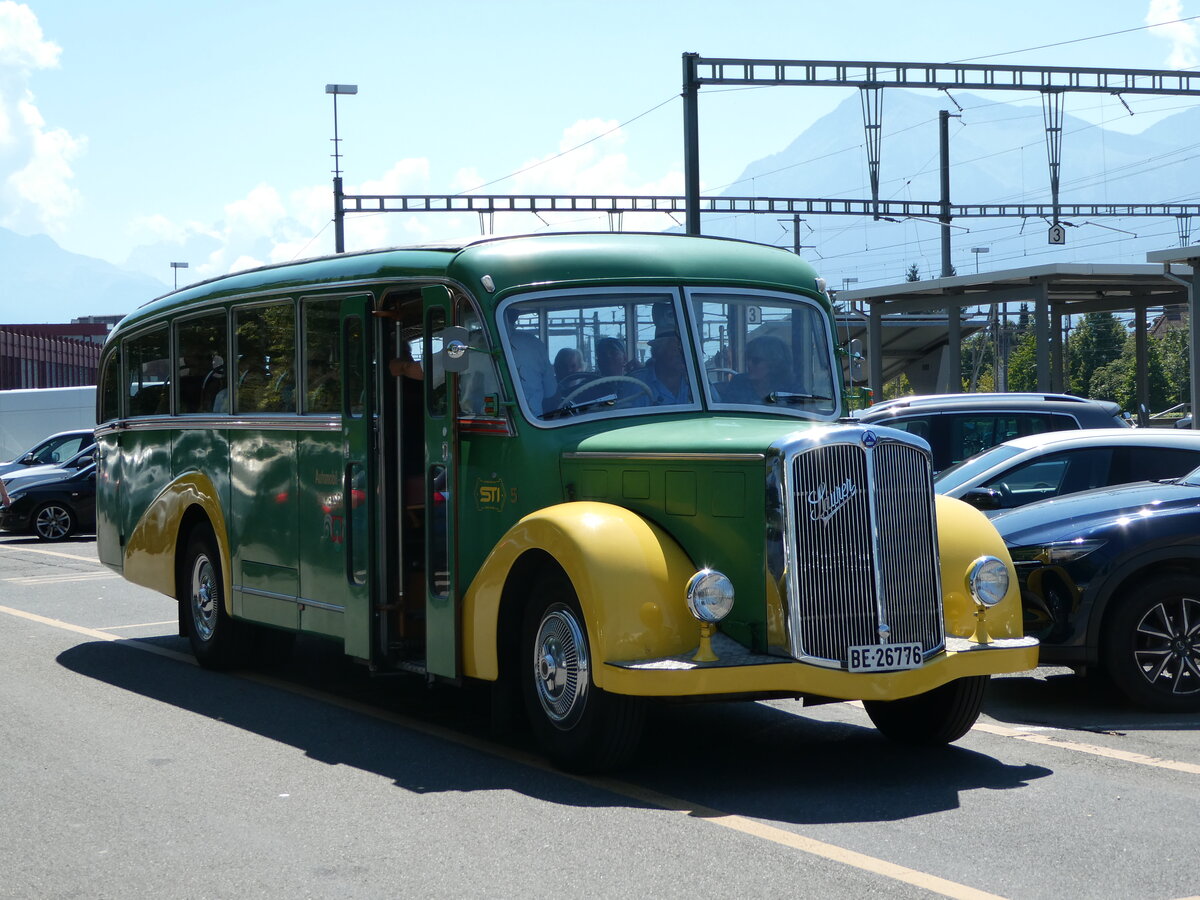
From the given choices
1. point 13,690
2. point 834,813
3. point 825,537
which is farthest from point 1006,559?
point 13,690

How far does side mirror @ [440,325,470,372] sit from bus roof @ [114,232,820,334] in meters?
0.30

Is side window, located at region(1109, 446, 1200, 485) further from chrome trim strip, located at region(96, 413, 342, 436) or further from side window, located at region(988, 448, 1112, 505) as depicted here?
chrome trim strip, located at region(96, 413, 342, 436)

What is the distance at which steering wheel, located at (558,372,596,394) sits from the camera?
8031 mm

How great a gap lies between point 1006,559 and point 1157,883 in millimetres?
2294

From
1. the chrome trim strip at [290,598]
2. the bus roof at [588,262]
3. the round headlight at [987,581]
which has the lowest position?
the chrome trim strip at [290,598]

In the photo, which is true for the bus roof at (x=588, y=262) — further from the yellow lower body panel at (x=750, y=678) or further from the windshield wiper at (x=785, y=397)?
the yellow lower body panel at (x=750, y=678)

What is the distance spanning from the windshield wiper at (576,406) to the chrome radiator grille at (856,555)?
144cm

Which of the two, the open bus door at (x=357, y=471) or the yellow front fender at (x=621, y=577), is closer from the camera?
the yellow front fender at (x=621, y=577)

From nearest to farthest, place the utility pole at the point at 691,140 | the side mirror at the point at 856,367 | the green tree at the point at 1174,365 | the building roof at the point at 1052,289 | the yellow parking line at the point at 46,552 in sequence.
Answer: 1. the side mirror at the point at 856,367
2. the yellow parking line at the point at 46,552
3. the utility pole at the point at 691,140
4. the building roof at the point at 1052,289
5. the green tree at the point at 1174,365

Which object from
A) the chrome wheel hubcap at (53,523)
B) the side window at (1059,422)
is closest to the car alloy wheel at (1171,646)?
the side window at (1059,422)

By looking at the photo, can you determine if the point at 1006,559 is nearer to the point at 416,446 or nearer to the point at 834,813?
the point at 834,813

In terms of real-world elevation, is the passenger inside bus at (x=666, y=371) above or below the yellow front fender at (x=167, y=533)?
above

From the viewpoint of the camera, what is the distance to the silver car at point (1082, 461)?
10.4m

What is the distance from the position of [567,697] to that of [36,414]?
2959 centimetres
